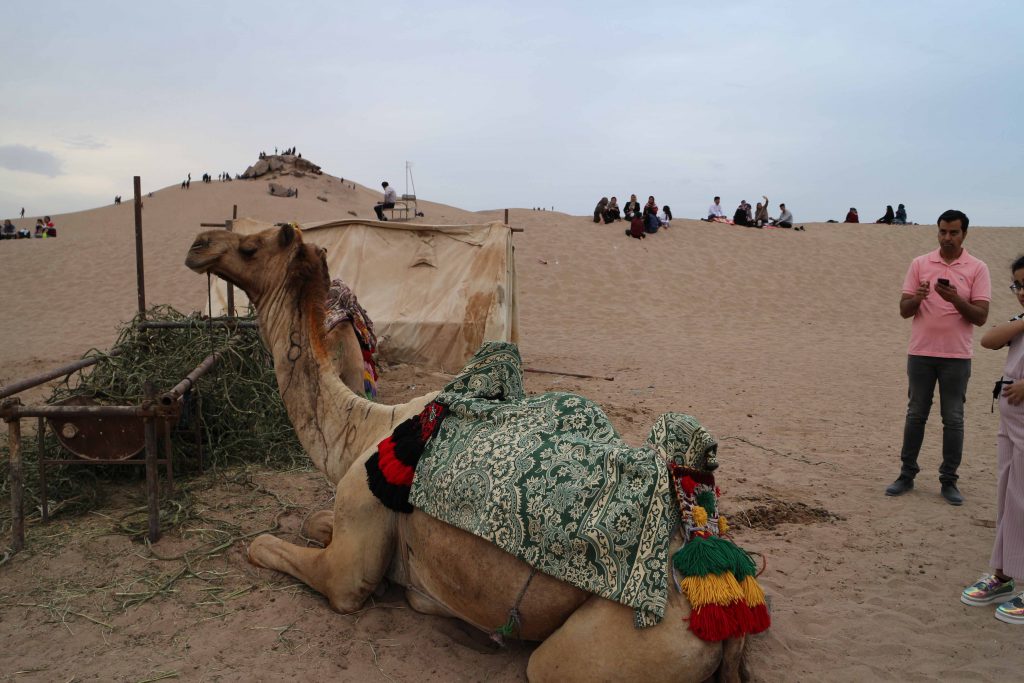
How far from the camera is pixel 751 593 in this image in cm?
243

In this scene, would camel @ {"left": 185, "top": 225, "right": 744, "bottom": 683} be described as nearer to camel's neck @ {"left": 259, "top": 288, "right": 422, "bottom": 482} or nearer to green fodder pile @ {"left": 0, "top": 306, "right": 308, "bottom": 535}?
camel's neck @ {"left": 259, "top": 288, "right": 422, "bottom": 482}

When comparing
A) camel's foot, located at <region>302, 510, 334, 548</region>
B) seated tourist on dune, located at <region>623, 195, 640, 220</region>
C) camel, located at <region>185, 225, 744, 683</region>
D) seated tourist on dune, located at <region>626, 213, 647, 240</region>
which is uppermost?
seated tourist on dune, located at <region>623, 195, 640, 220</region>

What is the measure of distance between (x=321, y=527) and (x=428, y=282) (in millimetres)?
7172

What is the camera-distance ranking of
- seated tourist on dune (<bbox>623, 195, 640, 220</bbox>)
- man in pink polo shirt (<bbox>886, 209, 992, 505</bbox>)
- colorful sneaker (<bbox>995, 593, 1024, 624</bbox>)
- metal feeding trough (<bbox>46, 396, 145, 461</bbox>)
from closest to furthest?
colorful sneaker (<bbox>995, 593, 1024, 624</bbox>), metal feeding trough (<bbox>46, 396, 145, 461</bbox>), man in pink polo shirt (<bbox>886, 209, 992, 505</bbox>), seated tourist on dune (<bbox>623, 195, 640, 220</bbox>)

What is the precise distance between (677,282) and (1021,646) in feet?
56.5

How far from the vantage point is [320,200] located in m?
40.8

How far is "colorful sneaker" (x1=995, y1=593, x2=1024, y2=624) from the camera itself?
11.2 ft

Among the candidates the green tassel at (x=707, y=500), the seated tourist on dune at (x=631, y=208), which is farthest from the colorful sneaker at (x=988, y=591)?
the seated tourist on dune at (x=631, y=208)

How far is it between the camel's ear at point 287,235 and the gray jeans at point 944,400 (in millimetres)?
4179

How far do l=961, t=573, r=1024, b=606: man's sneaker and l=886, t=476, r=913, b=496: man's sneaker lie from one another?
164cm

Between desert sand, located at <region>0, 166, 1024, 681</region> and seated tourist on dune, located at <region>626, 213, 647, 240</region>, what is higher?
seated tourist on dune, located at <region>626, 213, 647, 240</region>

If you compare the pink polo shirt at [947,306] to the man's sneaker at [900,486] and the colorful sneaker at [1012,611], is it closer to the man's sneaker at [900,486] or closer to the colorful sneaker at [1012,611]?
the man's sneaker at [900,486]

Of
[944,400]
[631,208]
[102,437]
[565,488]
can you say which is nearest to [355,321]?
[102,437]

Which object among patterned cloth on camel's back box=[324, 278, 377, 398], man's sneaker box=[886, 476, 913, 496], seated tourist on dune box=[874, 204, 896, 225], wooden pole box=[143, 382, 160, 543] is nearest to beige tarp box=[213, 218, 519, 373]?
patterned cloth on camel's back box=[324, 278, 377, 398]
